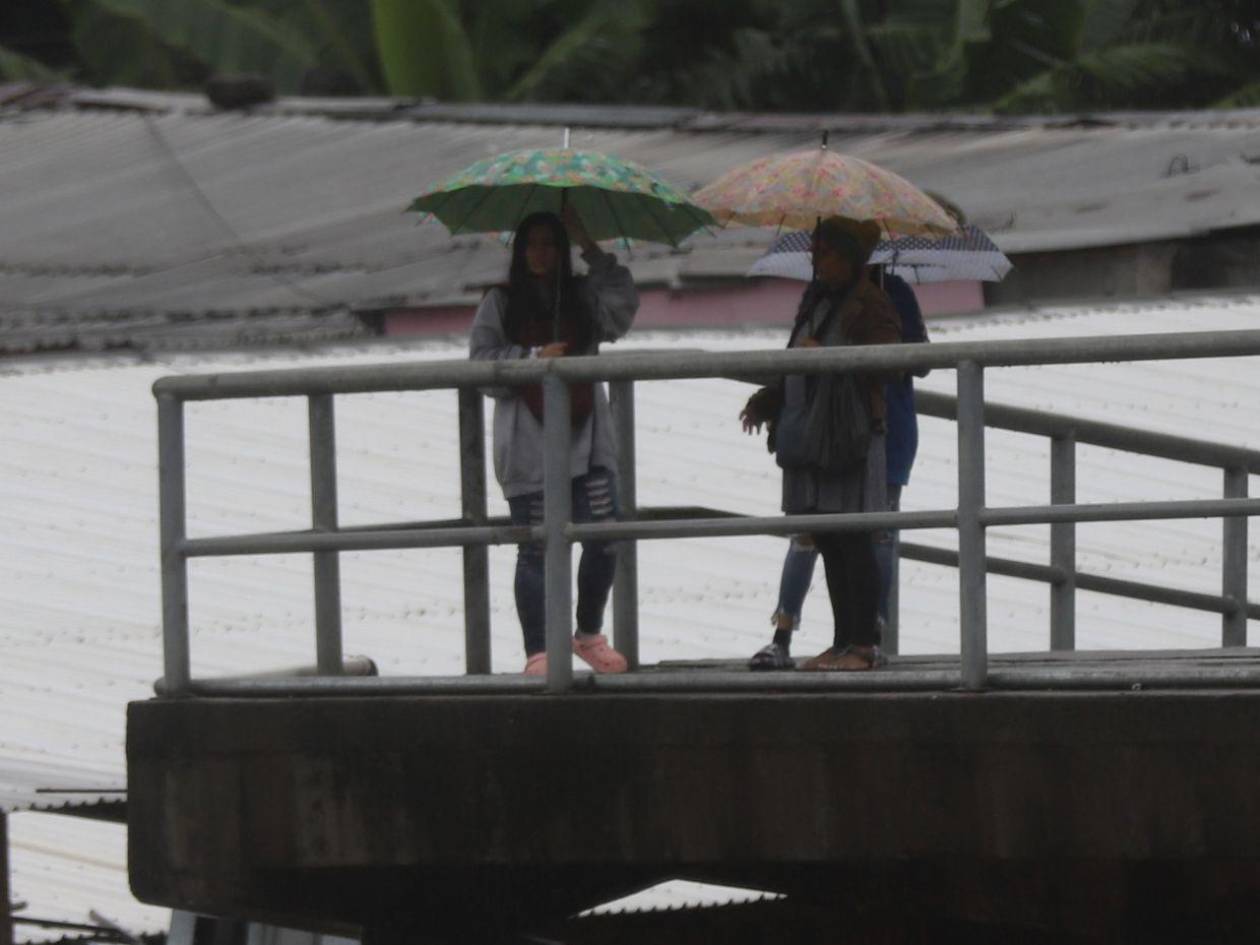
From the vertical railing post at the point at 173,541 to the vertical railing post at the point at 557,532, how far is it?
0.89 meters

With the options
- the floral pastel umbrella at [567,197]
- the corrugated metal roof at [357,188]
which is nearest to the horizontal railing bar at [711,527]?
the floral pastel umbrella at [567,197]

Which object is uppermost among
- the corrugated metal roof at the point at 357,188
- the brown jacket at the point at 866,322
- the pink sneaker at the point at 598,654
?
the corrugated metal roof at the point at 357,188

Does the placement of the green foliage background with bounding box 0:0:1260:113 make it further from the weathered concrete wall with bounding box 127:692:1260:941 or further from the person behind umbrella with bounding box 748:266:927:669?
the weathered concrete wall with bounding box 127:692:1260:941

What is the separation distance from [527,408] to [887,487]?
925mm

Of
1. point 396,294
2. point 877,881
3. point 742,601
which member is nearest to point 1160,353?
point 877,881

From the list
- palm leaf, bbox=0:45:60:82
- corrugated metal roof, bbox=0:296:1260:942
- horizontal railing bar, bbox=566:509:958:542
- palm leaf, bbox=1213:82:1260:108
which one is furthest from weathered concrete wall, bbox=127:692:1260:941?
palm leaf, bbox=0:45:60:82

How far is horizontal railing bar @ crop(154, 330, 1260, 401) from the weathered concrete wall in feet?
2.42

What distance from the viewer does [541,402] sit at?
6.41 meters

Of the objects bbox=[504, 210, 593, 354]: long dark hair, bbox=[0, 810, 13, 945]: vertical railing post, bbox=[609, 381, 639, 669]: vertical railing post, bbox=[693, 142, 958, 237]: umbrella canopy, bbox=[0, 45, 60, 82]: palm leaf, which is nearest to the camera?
bbox=[693, 142, 958, 237]: umbrella canopy

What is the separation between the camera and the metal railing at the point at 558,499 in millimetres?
5664

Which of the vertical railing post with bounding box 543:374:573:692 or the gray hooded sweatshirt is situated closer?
the vertical railing post with bounding box 543:374:573:692

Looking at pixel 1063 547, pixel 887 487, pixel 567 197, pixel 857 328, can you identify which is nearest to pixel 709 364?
pixel 857 328

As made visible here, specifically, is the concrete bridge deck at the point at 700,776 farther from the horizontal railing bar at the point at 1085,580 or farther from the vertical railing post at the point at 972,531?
the horizontal railing bar at the point at 1085,580

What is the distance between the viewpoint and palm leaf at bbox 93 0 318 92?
2964 centimetres
